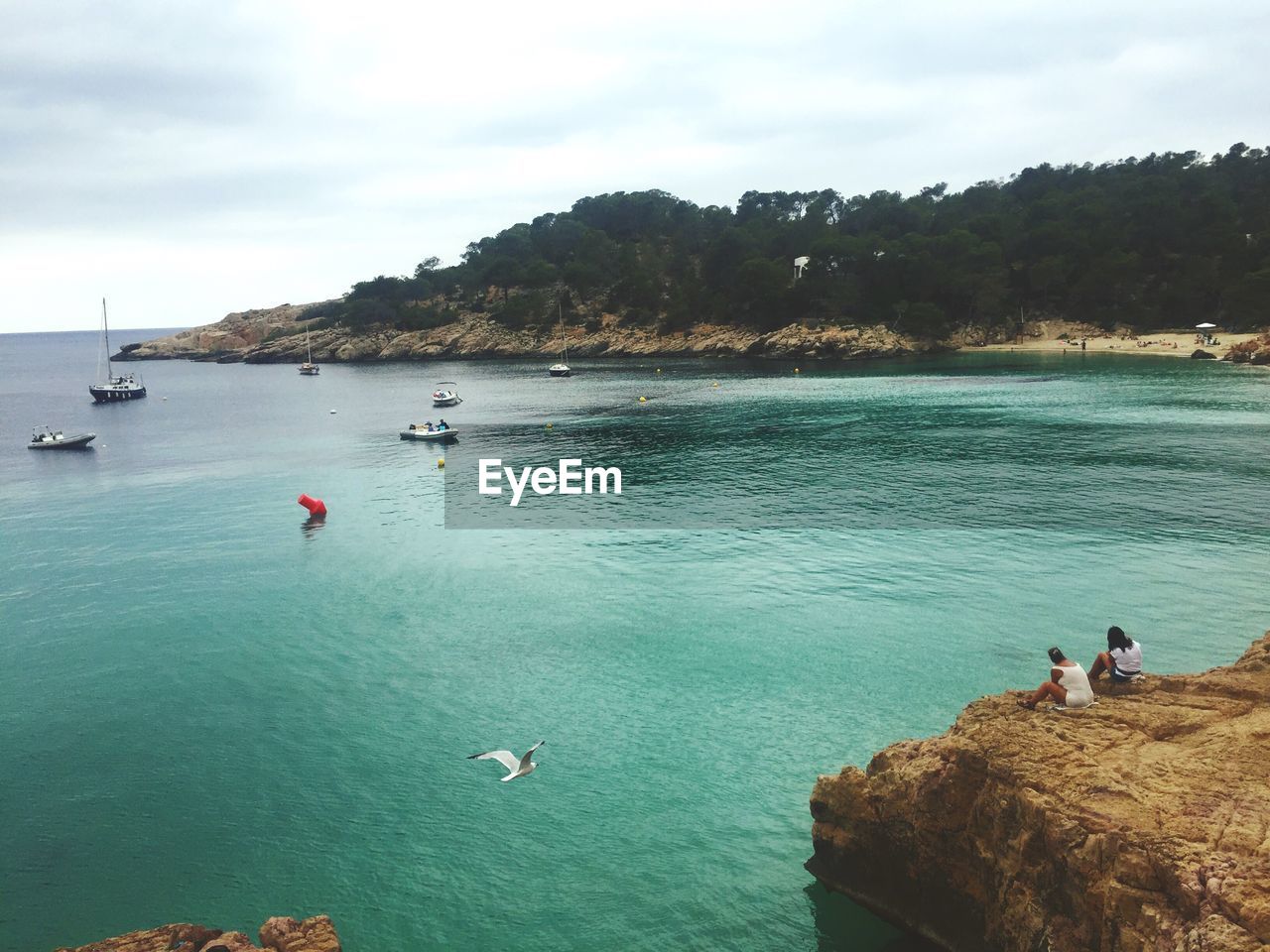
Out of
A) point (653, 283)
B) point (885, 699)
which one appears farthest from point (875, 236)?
point (885, 699)

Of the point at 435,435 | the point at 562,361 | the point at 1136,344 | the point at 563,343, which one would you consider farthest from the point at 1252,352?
the point at 563,343

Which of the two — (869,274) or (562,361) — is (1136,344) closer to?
(869,274)

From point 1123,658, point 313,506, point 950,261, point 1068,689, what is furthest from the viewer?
point 950,261

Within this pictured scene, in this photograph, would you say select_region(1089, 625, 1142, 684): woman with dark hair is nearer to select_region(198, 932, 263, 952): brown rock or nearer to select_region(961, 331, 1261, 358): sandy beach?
select_region(198, 932, 263, 952): brown rock

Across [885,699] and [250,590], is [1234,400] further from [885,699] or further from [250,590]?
[250,590]

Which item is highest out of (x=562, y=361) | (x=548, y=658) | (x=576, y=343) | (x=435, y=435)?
(x=576, y=343)

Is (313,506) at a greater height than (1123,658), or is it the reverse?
(1123,658)
